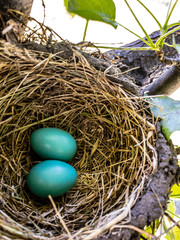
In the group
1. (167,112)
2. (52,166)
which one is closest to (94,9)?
(167,112)

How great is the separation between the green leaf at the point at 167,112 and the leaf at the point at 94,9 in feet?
1.09

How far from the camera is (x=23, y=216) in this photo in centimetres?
86

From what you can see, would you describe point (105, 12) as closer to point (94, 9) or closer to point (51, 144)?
point (94, 9)

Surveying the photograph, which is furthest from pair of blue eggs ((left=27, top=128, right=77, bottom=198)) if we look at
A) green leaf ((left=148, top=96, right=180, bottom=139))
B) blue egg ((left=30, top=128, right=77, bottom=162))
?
green leaf ((left=148, top=96, right=180, bottom=139))

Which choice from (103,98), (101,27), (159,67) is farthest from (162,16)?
(103,98)

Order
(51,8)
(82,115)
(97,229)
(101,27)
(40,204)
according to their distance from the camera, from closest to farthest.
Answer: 1. (97,229)
2. (40,204)
3. (82,115)
4. (51,8)
5. (101,27)

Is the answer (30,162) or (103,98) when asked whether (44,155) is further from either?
(103,98)

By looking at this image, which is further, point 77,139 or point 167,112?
point 77,139

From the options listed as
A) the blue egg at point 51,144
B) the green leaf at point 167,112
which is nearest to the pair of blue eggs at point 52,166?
the blue egg at point 51,144

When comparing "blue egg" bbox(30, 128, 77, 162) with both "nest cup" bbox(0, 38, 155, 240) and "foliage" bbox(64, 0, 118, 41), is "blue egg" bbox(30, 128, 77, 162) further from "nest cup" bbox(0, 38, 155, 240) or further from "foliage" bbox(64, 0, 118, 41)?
"foliage" bbox(64, 0, 118, 41)

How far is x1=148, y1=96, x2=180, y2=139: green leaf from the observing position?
0.96 meters

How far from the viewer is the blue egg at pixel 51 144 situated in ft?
3.34

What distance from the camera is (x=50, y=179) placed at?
932 mm

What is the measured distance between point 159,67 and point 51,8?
2.17 ft
